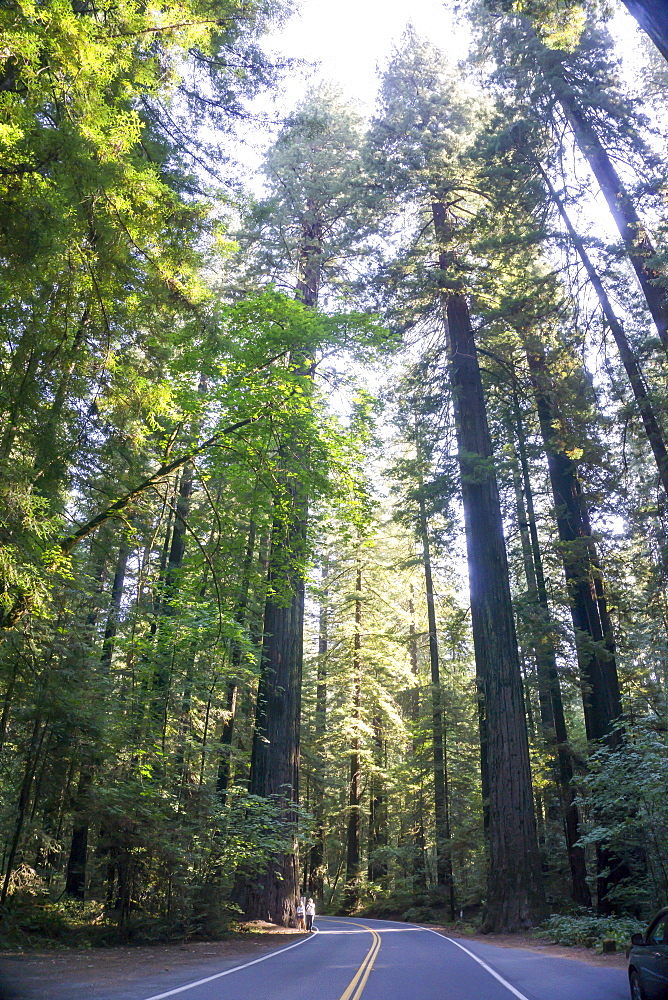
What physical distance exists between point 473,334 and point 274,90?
9.78m

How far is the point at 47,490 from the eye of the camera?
24.7 ft

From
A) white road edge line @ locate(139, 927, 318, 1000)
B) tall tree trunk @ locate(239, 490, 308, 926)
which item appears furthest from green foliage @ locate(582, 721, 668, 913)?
tall tree trunk @ locate(239, 490, 308, 926)

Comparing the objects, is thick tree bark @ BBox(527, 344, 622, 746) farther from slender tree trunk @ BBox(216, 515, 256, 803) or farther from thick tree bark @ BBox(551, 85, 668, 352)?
slender tree trunk @ BBox(216, 515, 256, 803)

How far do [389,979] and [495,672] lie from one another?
683 centimetres

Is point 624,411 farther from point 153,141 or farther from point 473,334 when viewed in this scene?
point 153,141

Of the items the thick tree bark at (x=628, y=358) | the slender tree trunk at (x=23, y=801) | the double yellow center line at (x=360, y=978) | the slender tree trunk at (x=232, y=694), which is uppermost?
the thick tree bark at (x=628, y=358)

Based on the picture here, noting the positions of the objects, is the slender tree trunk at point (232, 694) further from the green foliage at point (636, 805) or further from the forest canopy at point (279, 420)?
the green foliage at point (636, 805)

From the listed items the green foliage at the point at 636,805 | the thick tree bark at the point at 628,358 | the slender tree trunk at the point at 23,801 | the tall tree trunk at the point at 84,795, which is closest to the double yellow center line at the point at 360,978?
the green foliage at the point at 636,805

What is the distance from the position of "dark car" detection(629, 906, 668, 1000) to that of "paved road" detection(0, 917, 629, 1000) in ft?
2.52

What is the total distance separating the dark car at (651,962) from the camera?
561cm

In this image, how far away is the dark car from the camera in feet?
18.4

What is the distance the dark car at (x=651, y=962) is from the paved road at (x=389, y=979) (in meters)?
0.77

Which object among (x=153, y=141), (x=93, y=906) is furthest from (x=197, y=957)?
(x=153, y=141)

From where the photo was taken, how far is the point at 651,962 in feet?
19.5
